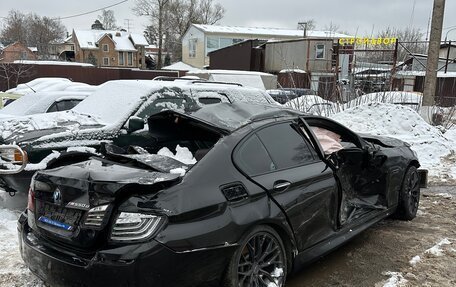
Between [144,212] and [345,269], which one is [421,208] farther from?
[144,212]

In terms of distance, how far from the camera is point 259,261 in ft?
10.6

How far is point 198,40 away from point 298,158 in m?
48.0

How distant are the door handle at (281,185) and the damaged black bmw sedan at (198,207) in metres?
0.01

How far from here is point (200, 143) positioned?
3.96 meters

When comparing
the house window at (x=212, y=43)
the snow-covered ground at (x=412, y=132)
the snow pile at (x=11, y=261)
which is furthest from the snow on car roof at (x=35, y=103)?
the house window at (x=212, y=43)

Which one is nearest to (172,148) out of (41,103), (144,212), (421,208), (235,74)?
(144,212)

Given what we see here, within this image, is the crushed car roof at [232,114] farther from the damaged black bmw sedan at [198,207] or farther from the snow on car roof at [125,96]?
the snow on car roof at [125,96]

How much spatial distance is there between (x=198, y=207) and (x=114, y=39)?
68.1 meters

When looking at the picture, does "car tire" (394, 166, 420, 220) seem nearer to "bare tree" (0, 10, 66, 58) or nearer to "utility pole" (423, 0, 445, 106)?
"utility pole" (423, 0, 445, 106)

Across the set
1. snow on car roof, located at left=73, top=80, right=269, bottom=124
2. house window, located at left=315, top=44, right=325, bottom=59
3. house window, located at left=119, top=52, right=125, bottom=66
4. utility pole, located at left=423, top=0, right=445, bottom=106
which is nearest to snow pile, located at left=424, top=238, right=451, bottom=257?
snow on car roof, located at left=73, top=80, right=269, bottom=124

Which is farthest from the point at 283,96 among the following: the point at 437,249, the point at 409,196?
the point at 437,249

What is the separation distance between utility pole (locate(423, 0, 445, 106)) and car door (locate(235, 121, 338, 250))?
9.22 m

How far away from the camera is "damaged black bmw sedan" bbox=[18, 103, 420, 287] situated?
2.68 m

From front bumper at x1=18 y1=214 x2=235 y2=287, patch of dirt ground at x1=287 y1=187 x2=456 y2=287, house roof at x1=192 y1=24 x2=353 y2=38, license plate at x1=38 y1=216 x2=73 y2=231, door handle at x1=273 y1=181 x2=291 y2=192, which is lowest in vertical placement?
patch of dirt ground at x1=287 y1=187 x2=456 y2=287
